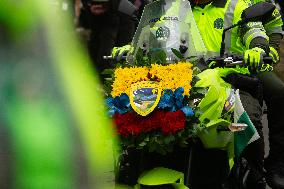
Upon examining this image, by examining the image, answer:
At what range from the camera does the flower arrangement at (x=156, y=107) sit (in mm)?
3926

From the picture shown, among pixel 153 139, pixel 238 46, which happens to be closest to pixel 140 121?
pixel 153 139

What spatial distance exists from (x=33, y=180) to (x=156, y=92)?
7.05 ft

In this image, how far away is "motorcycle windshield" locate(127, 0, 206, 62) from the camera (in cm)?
459

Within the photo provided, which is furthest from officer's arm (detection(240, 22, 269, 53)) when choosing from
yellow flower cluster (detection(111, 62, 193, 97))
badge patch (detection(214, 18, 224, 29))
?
yellow flower cluster (detection(111, 62, 193, 97))

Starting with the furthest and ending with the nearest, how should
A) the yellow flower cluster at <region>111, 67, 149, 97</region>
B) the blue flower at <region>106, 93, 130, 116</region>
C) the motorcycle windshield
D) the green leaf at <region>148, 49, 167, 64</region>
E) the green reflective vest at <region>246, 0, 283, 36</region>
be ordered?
the green reflective vest at <region>246, 0, 283, 36</region> < the motorcycle windshield < the green leaf at <region>148, 49, 167, 64</region> < the yellow flower cluster at <region>111, 67, 149, 97</region> < the blue flower at <region>106, 93, 130, 116</region>

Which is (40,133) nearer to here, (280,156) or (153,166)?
(153,166)

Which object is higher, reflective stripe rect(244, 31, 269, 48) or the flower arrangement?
reflective stripe rect(244, 31, 269, 48)

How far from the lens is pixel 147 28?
15.7ft

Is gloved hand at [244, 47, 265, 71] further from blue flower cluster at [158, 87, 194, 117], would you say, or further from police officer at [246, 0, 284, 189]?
blue flower cluster at [158, 87, 194, 117]

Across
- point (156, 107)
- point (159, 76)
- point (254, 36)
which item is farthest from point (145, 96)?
point (254, 36)

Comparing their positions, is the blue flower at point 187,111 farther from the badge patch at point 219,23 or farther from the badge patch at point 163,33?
the badge patch at point 219,23

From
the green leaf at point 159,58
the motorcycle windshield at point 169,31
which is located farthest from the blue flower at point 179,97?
the motorcycle windshield at point 169,31

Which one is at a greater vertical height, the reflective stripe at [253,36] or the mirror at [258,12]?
Answer: the mirror at [258,12]

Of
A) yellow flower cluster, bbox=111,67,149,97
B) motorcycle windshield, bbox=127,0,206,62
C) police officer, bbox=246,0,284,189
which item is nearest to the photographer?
yellow flower cluster, bbox=111,67,149,97
